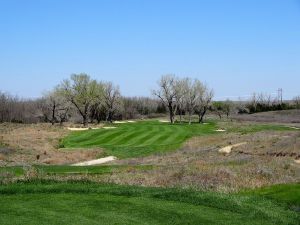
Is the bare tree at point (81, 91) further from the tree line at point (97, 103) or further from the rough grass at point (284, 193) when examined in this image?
the rough grass at point (284, 193)


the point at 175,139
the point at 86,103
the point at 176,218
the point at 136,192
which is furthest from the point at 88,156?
the point at 86,103

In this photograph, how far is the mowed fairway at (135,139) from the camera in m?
51.7

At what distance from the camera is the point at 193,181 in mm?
20266

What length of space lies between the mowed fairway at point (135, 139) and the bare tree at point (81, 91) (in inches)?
1274

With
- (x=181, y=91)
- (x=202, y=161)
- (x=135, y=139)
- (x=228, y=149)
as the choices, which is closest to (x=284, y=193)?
(x=202, y=161)

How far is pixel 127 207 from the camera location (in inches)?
518

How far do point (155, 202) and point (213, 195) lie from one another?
6.62 feet

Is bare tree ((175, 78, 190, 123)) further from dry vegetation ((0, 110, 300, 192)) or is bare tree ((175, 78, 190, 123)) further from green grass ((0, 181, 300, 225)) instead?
green grass ((0, 181, 300, 225))

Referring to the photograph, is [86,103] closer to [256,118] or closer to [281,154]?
[256,118]

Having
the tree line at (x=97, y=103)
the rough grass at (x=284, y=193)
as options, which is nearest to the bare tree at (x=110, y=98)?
the tree line at (x=97, y=103)

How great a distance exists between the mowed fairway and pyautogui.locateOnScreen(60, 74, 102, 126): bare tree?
1274 inches

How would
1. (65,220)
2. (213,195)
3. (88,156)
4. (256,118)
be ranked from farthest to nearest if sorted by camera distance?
(256,118), (88,156), (213,195), (65,220)

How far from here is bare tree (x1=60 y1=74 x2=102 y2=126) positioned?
10350cm

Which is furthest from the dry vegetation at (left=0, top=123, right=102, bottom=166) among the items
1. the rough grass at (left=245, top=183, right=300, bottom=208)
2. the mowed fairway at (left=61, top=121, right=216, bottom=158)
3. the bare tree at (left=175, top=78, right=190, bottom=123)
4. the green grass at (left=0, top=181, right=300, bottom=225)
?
the bare tree at (left=175, top=78, right=190, bottom=123)
